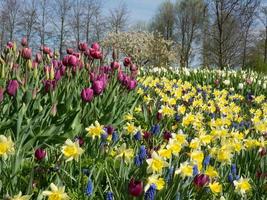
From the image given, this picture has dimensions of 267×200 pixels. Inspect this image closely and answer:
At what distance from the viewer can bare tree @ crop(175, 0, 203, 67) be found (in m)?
39.9

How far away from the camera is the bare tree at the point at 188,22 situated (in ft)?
131

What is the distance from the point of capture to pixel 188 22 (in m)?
40.8

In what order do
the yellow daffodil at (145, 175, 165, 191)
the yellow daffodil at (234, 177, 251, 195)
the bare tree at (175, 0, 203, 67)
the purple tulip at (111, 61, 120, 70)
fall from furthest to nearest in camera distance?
the bare tree at (175, 0, 203, 67) → the purple tulip at (111, 61, 120, 70) → the yellow daffodil at (234, 177, 251, 195) → the yellow daffodil at (145, 175, 165, 191)

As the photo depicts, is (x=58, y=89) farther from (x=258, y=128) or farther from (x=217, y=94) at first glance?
(x=217, y=94)

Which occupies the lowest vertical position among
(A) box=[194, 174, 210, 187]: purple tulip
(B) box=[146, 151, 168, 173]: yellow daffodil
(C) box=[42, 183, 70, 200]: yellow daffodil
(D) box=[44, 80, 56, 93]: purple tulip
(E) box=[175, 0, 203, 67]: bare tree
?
(A) box=[194, 174, 210, 187]: purple tulip

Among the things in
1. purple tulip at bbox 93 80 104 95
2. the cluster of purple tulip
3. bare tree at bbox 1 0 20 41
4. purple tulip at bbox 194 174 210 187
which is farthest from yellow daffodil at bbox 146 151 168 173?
bare tree at bbox 1 0 20 41

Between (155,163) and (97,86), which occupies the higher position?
A: (97,86)

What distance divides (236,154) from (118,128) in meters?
1.15

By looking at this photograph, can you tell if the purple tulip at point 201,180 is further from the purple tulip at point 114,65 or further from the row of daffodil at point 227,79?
the row of daffodil at point 227,79

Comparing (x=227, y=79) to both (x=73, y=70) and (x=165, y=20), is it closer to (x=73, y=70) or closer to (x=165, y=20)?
(x=73, y=70)

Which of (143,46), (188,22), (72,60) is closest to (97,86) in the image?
(72,60)

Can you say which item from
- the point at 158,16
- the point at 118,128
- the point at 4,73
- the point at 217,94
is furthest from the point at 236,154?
the point at 158,16

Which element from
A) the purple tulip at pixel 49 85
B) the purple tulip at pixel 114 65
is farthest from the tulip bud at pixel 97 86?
the purple tulip at pixel 114 65

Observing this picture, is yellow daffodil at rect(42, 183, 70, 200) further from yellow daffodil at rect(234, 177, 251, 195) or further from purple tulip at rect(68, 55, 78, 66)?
purple tulip at rect(68, 55, 78, 66)
